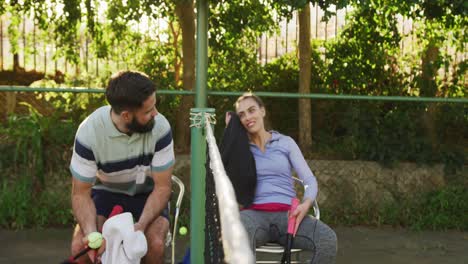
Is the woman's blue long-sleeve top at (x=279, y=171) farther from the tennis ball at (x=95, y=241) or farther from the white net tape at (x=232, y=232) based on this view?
the white net tape at (x=232, y=232)

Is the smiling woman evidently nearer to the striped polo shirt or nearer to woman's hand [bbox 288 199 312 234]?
woman's hand [bbox 288 199 312 234]

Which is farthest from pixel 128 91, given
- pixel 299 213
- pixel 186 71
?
pixel 186 71

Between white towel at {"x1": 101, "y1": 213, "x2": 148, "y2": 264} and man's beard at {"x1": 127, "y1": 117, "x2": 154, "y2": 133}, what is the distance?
46 centimetres

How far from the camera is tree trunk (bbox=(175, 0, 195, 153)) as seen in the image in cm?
732

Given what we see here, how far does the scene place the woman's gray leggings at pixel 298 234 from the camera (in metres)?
4.05

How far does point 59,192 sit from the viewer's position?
6.69 metres

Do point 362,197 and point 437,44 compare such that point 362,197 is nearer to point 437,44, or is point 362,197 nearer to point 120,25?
point 437,44

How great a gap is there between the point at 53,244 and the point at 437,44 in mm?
4325

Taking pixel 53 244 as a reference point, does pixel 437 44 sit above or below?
above

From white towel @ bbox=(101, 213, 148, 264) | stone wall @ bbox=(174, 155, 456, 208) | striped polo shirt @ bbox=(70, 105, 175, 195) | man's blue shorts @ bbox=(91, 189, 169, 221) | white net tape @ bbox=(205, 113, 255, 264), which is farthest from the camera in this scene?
stone wall @ bbox=(174, 155, 456, 208)

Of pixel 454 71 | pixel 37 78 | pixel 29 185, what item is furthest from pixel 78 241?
pixel 37 78

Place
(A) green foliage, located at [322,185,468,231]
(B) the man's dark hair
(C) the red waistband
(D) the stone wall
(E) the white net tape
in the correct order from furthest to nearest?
(D) the stone wall < (A) green foliage, located at [322,185,468,231] < (C) the red waistband < (B) the man's dark hair < (E) the white net tape

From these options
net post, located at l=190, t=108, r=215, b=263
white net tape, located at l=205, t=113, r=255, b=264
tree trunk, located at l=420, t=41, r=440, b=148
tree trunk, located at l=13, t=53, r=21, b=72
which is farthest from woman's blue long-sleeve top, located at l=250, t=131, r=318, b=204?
tree trunk, located at l=13, t=53, r=21, b=72

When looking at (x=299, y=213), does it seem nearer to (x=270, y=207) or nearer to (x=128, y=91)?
(x=270, y=207)
